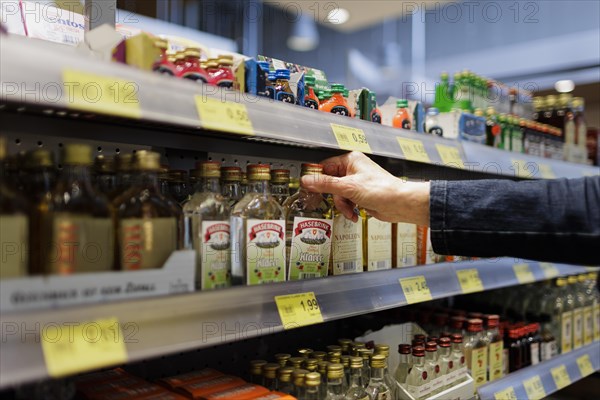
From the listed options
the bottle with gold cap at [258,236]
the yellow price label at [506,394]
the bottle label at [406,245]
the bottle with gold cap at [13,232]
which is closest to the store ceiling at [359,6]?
the bottle label at [406,245]

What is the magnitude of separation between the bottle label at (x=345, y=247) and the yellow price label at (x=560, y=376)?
111cm

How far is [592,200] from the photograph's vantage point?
116 cm

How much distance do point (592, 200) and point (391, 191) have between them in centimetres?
42

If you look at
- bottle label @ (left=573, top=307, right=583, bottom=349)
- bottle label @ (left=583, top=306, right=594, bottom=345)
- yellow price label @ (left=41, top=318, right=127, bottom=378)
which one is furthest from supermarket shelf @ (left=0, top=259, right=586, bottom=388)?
bottle label @ (left=583, top=306, right=594, bottom=345)

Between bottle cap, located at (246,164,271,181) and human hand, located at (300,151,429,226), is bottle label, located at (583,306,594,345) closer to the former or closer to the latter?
human hand, located at (300,151,429,226)

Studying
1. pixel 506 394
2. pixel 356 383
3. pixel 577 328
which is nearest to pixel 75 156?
pixel 356 383

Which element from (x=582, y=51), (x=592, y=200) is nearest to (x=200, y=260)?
(x=592, y=200)

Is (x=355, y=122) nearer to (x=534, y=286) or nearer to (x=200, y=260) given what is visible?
(x=200, y=260)

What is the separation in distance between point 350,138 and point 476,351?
91 centimetres

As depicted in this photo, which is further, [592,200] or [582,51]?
[582,51]

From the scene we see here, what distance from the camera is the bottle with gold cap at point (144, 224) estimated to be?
35.7 inches

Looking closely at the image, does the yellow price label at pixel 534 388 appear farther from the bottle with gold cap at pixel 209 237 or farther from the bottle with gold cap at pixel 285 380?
the bottle with gold cap at pixel 209 237

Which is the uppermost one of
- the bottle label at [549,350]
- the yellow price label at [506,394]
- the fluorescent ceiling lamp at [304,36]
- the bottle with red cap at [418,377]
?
the fluorescent ceiling lamp at [304,36]

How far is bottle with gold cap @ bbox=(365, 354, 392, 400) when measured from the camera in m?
1.37
